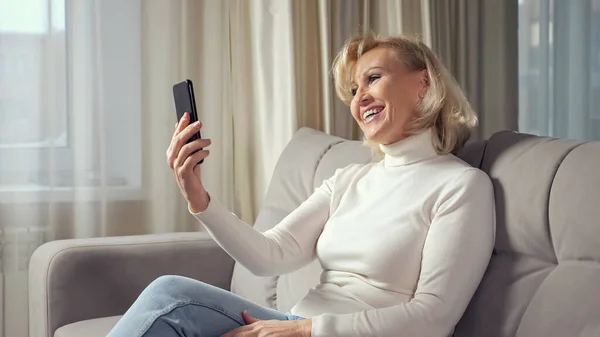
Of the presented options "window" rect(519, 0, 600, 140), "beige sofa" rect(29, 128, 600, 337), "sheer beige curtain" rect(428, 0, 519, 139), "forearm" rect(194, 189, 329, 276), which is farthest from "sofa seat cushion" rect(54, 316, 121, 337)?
"window" rect(519, 0, 600, 140)

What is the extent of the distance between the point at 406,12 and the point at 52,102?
1189 mm

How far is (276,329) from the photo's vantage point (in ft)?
4.79

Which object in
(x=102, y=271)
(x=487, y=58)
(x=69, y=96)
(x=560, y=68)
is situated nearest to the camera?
(x=102, y=271)

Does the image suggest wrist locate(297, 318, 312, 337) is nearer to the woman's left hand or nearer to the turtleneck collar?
the woman's left hand

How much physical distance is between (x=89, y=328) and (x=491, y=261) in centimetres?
103

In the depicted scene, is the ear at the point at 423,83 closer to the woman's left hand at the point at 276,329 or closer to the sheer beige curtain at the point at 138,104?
the woman's left hand at the point at 276,329

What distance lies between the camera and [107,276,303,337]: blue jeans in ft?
4.55

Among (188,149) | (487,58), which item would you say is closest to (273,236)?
(188,149)

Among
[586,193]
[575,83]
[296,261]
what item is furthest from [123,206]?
[575,83]

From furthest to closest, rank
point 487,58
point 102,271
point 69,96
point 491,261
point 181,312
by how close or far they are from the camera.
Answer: point 487,58 → point 69,96 → point 102,271 → point 491,261 → point 181,312

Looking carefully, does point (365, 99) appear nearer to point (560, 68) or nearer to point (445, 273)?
point (445, 273)

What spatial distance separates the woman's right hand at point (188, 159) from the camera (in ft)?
5.15

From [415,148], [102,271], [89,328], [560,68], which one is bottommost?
[89,328]

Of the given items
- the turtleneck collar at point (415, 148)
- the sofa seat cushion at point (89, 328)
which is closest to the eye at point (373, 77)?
the turtleneck collar at point (415, 148)
